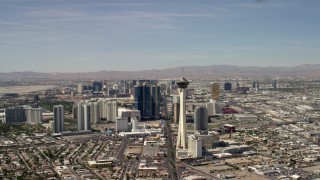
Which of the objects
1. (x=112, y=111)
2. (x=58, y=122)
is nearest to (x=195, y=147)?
(x=58, y=122)

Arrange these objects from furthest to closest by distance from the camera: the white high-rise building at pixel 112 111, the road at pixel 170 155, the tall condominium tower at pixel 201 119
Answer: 1. the white high-rise building at pixel 112 111
2. the tall condominium tower at pixel 201 119
3. the road at pixel 170 155

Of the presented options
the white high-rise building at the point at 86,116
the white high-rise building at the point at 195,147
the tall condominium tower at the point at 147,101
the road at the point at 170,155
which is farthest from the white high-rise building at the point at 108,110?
the white high-rise building at the point at 195,147

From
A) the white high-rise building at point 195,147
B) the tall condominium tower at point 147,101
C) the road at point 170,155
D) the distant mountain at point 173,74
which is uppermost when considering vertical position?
the distant mountain at point 173,74

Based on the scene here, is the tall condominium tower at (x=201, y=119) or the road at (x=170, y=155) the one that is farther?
the tall condominium tower at (x=201, y=119)

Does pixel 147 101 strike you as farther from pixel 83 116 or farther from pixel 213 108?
pixel 83 116

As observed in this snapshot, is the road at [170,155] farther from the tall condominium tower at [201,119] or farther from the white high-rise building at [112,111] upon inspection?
the white high-rise building at [112,111]

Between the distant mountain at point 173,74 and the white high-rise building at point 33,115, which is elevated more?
the distant mountain at point 173,74

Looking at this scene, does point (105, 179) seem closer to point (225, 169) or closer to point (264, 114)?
point (225, 169)

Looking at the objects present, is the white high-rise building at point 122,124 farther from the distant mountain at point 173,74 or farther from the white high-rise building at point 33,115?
the distant mountain at point 173,74

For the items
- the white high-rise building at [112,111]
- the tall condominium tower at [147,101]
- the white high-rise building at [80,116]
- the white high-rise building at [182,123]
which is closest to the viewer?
the white high-rise building at [182,123]

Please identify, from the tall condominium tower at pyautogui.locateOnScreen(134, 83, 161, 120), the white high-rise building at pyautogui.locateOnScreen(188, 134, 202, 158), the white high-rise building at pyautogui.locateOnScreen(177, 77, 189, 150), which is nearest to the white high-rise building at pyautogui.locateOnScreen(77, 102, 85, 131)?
the tall condominium tower at pyautogui.locateOnScreen(134, 83, 161, 120)

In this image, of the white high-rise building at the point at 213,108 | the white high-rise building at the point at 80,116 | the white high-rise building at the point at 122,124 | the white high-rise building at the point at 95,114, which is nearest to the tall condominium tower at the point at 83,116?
the white high-rise building at the point at 80,116
